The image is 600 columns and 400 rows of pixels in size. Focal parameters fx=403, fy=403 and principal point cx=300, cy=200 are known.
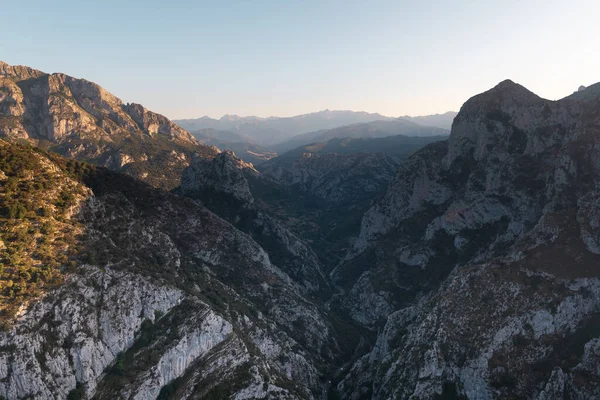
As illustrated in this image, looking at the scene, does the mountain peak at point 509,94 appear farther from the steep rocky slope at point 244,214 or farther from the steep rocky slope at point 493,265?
the steep rocky slope at point 244,214

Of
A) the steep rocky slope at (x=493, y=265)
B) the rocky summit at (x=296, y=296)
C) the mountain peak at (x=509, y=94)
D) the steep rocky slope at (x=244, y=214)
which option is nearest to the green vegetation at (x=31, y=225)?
the rocky summit at (x=296, y=296)

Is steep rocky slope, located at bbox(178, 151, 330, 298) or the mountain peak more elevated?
the mountain peak

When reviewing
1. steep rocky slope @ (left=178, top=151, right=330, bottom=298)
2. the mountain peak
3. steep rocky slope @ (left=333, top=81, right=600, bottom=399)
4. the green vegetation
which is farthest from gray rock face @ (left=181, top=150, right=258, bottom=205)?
the mountain peak

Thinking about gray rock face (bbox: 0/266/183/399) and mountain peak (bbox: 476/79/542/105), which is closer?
gray rock face (bbox: 0/266/183/399)

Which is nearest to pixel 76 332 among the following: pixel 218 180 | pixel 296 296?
pixel 296 296

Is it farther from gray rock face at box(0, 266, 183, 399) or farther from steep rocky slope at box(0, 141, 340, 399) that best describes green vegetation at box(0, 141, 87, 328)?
gray rock face at box(0, 266, 183, 399)

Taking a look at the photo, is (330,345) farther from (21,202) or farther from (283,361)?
(21,202)
